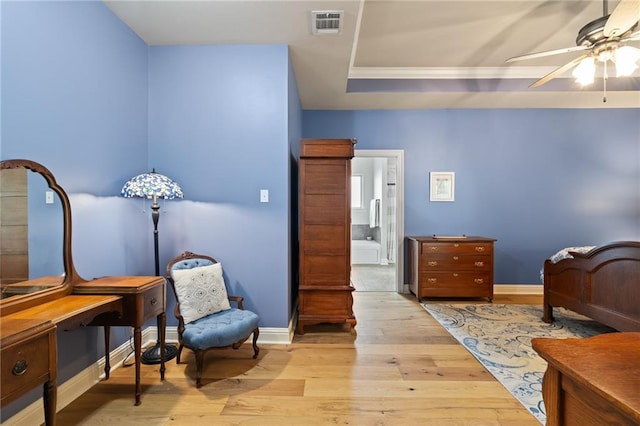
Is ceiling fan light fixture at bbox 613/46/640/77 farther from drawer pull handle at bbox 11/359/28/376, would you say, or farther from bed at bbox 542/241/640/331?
drawer pull handle at bbox 11/359/28/376

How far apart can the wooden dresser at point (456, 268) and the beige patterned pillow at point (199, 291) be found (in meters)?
2.67

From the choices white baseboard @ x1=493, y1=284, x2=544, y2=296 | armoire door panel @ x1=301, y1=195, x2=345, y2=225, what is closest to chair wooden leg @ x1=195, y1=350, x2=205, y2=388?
armoire door panel @ x1=301, y1=195, x2=345, y2=225

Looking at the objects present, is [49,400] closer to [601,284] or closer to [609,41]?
[601,284]

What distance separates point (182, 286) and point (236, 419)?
1.02m

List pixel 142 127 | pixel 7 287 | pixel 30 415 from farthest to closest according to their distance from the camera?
pixel 142 127 → pixel 30 415 → pixel 7 287

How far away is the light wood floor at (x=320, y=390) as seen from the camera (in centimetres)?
169

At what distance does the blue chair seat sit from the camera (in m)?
1.97

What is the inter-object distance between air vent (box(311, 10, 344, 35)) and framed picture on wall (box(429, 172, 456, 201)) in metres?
2.70

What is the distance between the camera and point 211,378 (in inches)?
82.0

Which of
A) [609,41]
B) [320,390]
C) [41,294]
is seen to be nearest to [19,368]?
[41,294]

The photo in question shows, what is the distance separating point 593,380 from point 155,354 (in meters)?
2.75

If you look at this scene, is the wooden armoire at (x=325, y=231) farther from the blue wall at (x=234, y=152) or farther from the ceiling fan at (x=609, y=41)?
the ceiling fan at (x=609, y=41)

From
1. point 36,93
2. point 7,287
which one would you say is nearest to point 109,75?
point 36,93

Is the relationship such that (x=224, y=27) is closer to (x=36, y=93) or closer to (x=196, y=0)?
(x=196, y=0)
